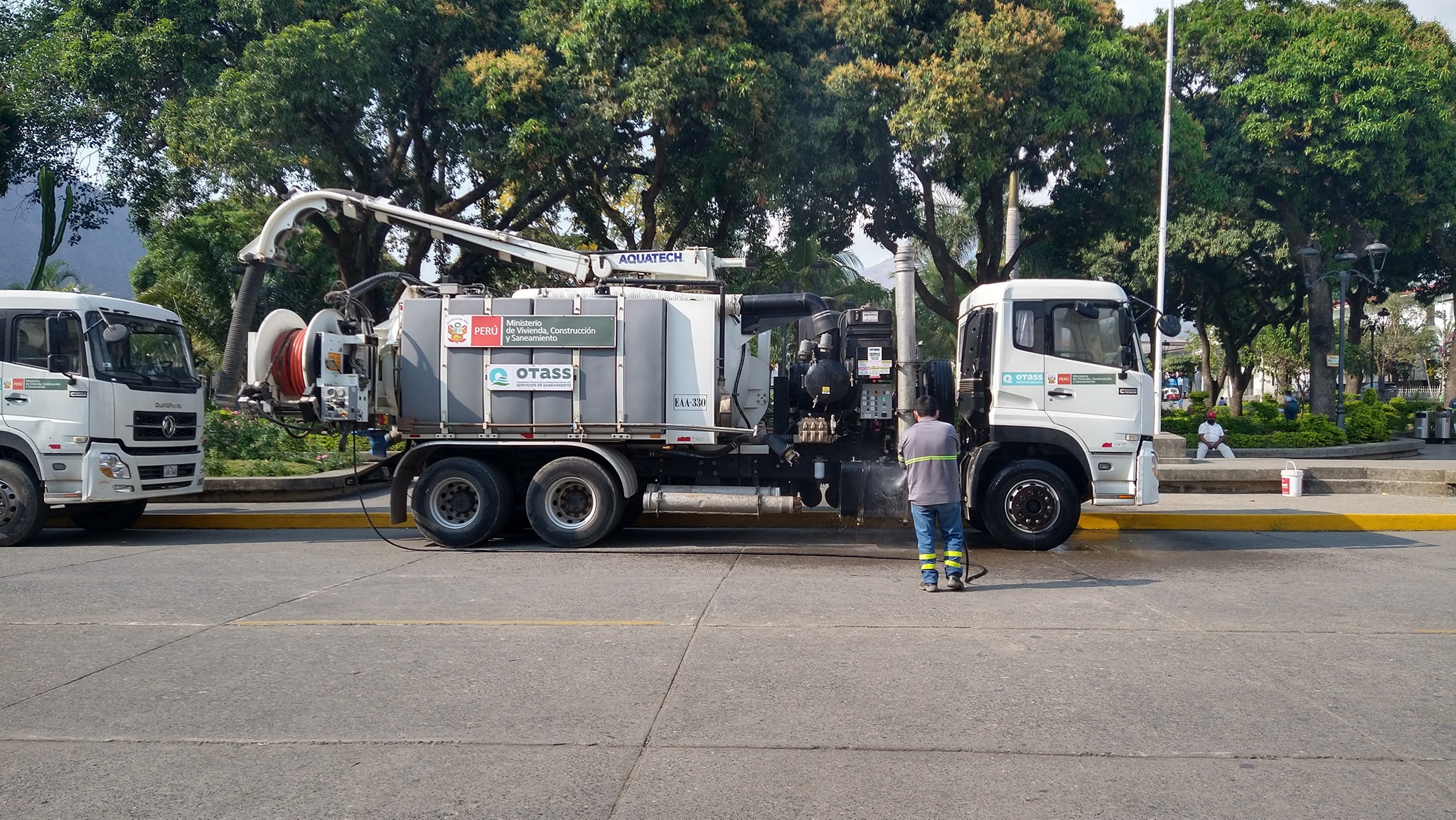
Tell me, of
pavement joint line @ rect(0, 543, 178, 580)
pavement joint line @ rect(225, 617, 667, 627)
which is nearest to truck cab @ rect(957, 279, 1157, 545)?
pavement joint line @ rect(225, 617, 667, 627)

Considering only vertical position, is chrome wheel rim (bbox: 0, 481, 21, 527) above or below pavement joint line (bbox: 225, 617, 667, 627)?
above

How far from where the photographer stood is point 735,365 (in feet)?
35.2

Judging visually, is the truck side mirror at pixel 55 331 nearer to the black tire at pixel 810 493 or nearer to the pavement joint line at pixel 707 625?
the pavement joint line at pixel 707 625

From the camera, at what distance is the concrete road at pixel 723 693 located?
4066 mm

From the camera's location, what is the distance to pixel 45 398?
34.7 ft

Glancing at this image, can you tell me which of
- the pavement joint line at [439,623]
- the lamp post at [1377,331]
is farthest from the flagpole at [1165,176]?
the lamp post at [1377,331]

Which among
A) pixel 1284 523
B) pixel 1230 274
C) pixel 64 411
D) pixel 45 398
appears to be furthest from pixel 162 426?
pixel 1230 274

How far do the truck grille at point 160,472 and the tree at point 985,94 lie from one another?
38.6 feet

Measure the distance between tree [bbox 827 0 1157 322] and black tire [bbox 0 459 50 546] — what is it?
1313 centimetres

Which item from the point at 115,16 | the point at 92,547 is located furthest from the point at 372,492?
the point at 115,16

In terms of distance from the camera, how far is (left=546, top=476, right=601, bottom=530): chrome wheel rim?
1055cm

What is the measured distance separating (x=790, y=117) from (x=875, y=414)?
28.6 feet

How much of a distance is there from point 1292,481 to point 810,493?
8.16 m

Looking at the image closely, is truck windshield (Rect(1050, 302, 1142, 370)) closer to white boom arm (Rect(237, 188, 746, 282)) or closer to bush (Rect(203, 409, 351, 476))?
white boom arm (Rect(237, 188, 746, 282))
